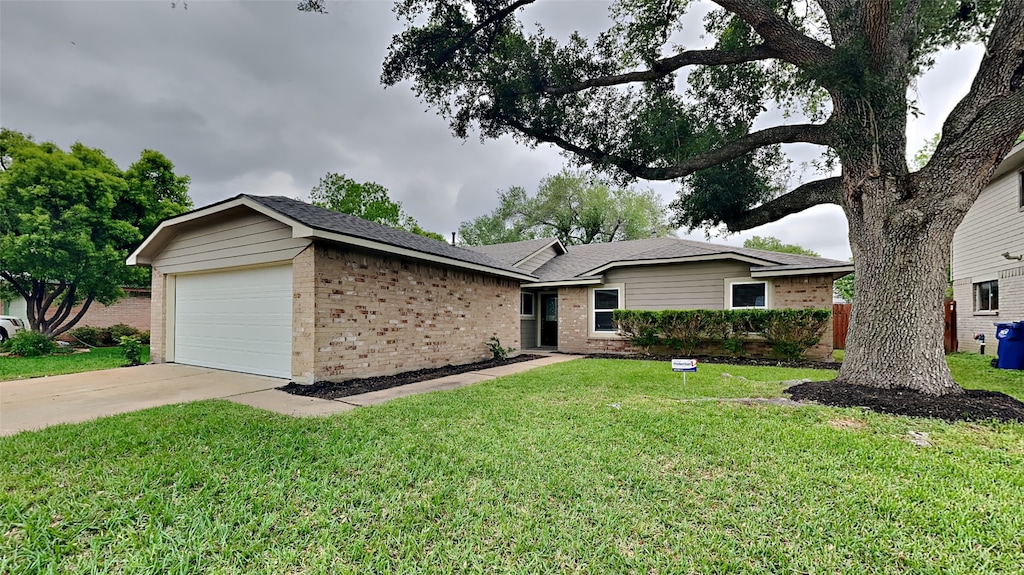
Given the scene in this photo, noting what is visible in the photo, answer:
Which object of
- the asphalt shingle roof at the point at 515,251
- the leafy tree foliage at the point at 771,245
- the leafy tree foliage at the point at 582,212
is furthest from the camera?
the leafy tree foliage at the point at 771,245

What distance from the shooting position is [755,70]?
8.13 m

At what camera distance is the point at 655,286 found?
12.4 meters

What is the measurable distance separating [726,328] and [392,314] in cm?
853

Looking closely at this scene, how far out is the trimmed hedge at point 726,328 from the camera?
9.97 metres

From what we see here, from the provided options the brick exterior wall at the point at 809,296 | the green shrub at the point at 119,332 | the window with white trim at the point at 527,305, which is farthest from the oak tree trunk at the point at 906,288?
the green shrub at the point at 119,332

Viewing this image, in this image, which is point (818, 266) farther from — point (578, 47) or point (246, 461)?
point (246, 461)

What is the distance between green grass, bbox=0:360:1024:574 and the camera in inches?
84.0

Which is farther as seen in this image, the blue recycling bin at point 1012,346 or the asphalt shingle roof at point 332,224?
the blue recycling bin at point 1012,346

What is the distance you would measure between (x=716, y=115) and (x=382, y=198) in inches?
1007

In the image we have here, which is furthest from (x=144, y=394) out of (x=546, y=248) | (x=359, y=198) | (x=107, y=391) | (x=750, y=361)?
(x=359, y=198)

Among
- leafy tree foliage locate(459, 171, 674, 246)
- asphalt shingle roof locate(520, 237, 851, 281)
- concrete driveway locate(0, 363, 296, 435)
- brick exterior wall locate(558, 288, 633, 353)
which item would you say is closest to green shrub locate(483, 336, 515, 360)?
brick exterior wall locate(558, 288, 633, 353)

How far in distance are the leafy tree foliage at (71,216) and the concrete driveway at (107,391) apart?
5.07 m

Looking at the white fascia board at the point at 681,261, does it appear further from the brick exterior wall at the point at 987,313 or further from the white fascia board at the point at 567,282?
the brick exterior wall at the point at 987,313

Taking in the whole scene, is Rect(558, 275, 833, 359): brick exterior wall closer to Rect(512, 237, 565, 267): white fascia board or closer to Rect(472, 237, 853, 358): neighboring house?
Rect(472, 237, 853, 358): neighboring house
